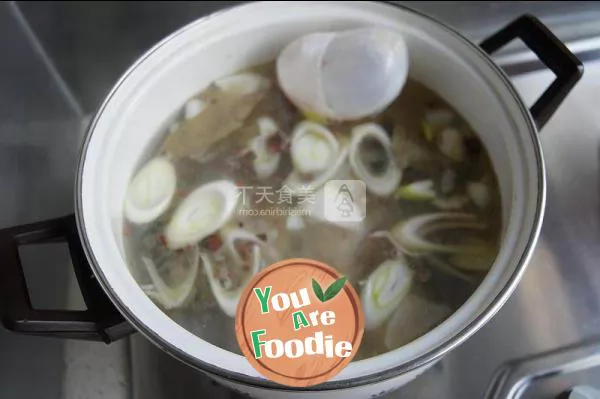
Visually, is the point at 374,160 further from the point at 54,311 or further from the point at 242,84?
the point at 54,311

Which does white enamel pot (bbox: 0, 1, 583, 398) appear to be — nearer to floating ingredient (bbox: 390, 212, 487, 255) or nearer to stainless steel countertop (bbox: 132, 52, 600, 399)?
floating ingredient (bbox: 390, 212, 487, 255)

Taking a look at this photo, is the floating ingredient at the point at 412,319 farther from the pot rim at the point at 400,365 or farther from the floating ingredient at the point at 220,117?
the floating ingredient at the point at 220,117

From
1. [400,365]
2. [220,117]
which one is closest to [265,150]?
[220,117]

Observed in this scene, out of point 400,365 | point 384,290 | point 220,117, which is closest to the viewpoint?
point 400,365

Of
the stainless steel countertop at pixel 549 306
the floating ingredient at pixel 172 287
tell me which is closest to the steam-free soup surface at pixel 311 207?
the floating ingredient at pixel 172 287

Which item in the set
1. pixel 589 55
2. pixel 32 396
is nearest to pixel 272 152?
A: pixel 32 396

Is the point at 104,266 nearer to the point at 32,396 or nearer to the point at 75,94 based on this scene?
the point at 32,396

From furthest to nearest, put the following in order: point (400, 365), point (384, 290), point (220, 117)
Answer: point (220, 117) → point (384, 290) → point (400, 365)

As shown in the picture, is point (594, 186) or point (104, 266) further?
point (594, 186)
